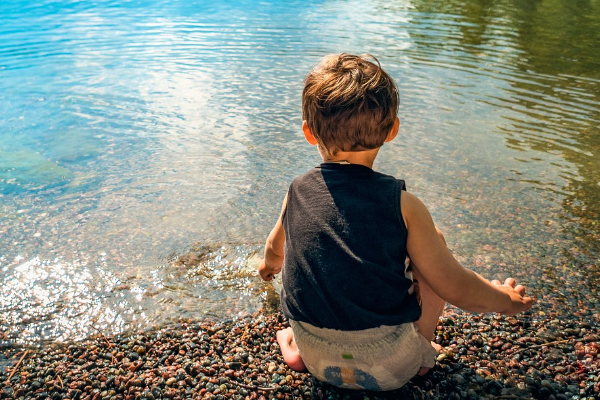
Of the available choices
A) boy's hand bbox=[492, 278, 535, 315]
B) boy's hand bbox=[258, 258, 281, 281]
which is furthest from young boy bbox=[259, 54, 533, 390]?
boy's hand bbox=[258, 258, 281, 281]

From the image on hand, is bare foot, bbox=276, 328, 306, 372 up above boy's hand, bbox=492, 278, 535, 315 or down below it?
below

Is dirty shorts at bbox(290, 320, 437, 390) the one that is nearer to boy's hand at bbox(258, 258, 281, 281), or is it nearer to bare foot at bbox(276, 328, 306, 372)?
bare foot at bbox(276, 328, 306, 372)

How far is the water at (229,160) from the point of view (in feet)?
14.2

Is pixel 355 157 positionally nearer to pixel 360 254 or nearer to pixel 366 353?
pixel 360 254

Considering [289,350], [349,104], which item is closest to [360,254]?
[349,104]

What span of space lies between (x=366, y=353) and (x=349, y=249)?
2.01 ft

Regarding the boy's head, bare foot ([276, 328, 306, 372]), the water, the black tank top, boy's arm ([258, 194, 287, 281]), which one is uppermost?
the boy's head

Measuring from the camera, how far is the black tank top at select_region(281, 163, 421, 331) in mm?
2574

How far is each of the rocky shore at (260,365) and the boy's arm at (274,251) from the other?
43 centimetres

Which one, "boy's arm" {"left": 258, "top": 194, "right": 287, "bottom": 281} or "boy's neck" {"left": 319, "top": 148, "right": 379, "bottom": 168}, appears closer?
"boy's neck" {"left": 319, "top": 148, "right": 379, "bottom": 168}

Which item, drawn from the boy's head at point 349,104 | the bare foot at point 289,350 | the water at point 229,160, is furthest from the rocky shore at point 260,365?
the boy's head at point 349,104

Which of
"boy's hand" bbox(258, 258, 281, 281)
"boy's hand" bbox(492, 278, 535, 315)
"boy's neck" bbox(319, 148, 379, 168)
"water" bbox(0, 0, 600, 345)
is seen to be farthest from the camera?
"water" bbox(0, 0, 600, 345)

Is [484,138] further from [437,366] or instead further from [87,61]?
[87,61]

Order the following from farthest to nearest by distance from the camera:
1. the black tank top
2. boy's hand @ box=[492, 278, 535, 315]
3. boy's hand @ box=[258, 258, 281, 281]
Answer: boy's hand @ box=[258, 258, 281, 281]
boy's hand @ box=[492, 278, 535, 315]
the black tank top
